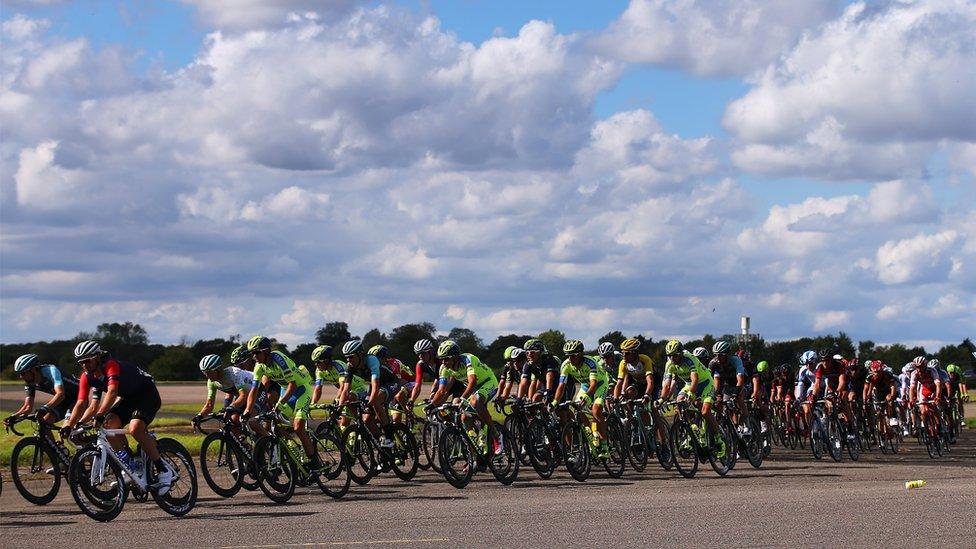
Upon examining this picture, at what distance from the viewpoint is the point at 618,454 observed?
20688mm

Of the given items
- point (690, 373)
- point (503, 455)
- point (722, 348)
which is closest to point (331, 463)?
point (503, 455)

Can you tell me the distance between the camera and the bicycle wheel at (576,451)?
1962 centimetres

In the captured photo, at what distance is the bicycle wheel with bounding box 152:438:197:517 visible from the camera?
15.0 metres

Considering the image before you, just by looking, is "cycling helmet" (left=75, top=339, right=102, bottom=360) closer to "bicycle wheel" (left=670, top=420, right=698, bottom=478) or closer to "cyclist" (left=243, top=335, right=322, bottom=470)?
"cyclist" (left=243, top=335, right=322, bottom=470)

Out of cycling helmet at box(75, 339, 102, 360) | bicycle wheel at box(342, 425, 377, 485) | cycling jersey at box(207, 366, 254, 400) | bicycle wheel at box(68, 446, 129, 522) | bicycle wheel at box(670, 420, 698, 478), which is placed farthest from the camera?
bicycle wheel at box(670, 420, 698, 478)

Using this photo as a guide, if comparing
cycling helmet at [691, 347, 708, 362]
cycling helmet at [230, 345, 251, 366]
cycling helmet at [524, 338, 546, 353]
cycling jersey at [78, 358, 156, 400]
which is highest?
cycling helmet at [691, 347, 708, 362]

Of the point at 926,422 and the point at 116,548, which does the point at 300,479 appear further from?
the point at 926,422

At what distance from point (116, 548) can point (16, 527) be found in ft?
8.69

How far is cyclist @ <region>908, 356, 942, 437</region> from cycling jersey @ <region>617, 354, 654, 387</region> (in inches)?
298

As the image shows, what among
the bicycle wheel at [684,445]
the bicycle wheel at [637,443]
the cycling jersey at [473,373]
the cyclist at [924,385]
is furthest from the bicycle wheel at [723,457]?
the cyclist at [924,385]

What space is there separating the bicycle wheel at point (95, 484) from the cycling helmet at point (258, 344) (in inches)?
154

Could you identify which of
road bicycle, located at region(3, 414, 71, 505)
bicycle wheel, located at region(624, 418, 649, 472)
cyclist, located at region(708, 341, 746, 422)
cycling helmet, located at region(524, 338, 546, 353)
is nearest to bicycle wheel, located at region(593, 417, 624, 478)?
bicycle wheel, located at region(624, 418, 649, 472)

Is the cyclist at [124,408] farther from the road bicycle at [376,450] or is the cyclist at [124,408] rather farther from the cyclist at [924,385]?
the cyclist at [924,385]

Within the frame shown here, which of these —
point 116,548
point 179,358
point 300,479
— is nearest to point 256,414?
point 300,479
